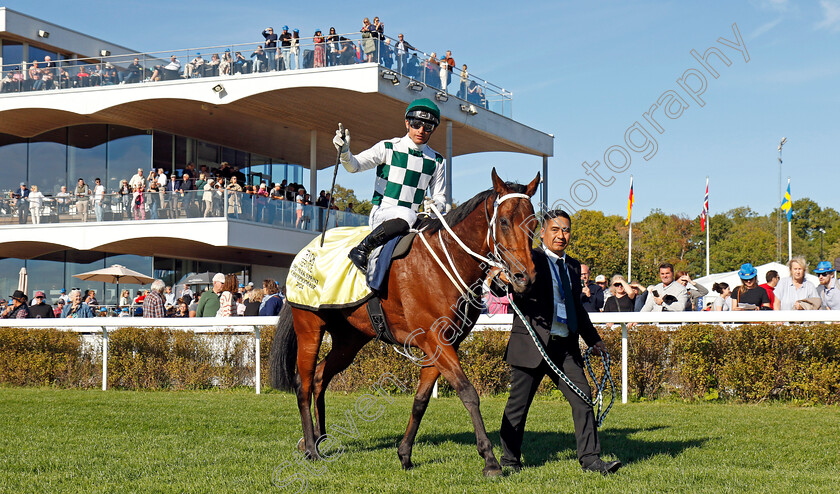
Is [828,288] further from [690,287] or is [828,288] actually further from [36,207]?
[36,207]

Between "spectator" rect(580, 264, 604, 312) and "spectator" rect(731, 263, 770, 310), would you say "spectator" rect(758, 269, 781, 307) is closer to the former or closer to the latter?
"spectator" rect(731, 263, 770, 310)

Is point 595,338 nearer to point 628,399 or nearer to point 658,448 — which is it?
point 658,448

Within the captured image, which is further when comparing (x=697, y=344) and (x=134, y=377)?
(x=134, y=377)

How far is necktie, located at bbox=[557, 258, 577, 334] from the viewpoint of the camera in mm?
5113

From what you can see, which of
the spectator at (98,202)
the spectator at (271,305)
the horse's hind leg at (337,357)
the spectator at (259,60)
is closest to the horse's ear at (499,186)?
the horse's hind leg at (337,357)

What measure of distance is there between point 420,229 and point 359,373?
5.66 m

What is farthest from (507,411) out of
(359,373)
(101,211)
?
(101,211)

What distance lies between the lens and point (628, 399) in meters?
9.34

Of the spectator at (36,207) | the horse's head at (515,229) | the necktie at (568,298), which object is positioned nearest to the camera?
the horse's head at (515,229)

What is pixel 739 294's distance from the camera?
409 inches

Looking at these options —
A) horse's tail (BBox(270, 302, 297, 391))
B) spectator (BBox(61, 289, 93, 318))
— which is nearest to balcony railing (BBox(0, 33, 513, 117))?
spectator (BBox(61, 289, 93, 318))

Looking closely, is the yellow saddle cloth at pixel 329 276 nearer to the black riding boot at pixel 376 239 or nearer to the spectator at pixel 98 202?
the black riding boot at pixel 376 239

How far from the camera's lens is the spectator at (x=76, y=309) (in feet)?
50.9

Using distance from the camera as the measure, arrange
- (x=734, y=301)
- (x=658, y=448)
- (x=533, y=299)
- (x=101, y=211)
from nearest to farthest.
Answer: (x=533, y=299) → (x=658, y=448) → (x=734, y=301) → (x=101, y=211)
